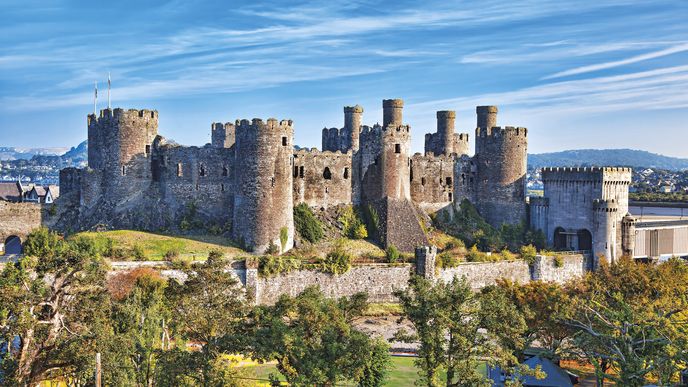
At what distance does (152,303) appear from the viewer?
36594 mm

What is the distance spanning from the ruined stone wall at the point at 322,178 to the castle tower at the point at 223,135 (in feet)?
25.4

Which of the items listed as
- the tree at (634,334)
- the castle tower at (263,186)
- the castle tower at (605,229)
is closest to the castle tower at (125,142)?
the castle tower at (263,186)

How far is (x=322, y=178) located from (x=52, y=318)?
3196cm

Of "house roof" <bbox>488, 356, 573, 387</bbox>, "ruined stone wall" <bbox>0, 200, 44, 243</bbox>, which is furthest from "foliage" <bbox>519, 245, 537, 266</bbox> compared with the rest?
"ruined stone wall" <bbox>0, 200, 44, 243</bbox>

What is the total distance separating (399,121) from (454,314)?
3375 centimetres

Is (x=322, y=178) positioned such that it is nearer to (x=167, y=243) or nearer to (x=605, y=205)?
(x=167, y=243)

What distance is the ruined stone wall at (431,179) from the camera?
63.9 m

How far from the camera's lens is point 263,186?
173 ft

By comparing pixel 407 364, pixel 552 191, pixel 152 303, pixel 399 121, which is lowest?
pixel 407 364

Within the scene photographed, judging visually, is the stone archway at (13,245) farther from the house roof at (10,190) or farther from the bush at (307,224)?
the house roof at (10,190)

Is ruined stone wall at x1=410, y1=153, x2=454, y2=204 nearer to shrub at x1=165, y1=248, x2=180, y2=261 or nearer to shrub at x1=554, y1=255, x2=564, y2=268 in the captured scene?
shrub at x1=554, y1=255, x2=564, y2=268

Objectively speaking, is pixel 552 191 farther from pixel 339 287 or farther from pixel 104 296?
pixel 104 296

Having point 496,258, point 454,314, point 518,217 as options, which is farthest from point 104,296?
point 518,217

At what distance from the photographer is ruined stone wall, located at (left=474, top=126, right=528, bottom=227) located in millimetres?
64688
